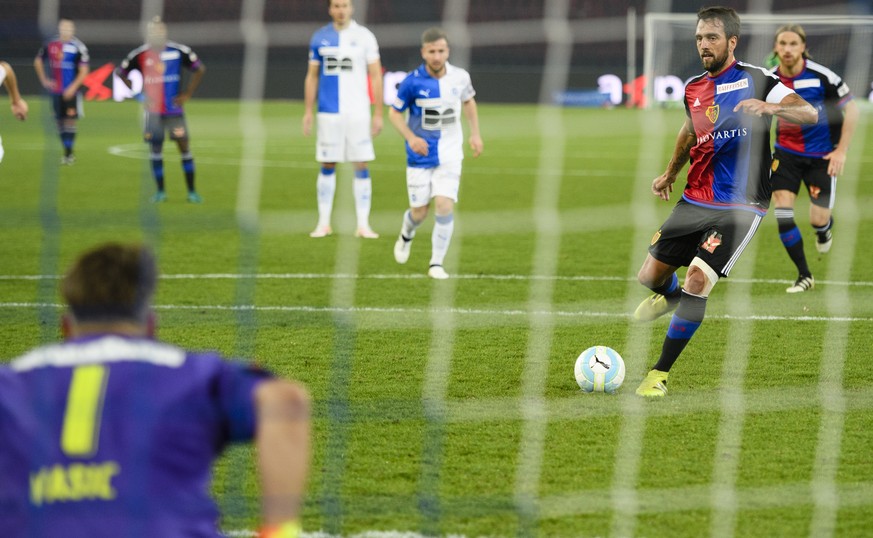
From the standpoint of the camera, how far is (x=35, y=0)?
3034cm

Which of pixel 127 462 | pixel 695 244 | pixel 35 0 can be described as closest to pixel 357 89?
pixel 695 244

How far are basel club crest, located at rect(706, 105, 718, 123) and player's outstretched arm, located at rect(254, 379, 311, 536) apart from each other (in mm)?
3981

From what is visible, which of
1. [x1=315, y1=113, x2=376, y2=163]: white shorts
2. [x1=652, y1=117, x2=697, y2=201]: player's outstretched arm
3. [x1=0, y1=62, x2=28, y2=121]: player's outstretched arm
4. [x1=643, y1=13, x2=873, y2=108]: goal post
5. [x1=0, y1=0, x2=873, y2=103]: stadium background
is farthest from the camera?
[x1=0, y1=0, x2=873, y2=103]: stadium background

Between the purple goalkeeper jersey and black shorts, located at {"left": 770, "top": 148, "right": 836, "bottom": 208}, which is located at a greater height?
black shorts, located at {"left": 770, "top": 148, "right": 836, "bottom": 208}

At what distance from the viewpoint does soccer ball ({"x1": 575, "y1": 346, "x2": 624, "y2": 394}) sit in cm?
555

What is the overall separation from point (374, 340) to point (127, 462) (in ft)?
15.0

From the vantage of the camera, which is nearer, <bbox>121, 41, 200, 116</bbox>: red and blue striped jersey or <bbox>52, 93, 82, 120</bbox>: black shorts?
<bbox>121, 41, 200, 116</bbox>: red and blue striped jersey

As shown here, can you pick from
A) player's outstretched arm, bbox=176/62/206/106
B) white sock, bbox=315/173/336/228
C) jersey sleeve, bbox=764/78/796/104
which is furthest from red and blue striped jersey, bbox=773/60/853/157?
player's outstretched arm, bbox=176/62/206/106

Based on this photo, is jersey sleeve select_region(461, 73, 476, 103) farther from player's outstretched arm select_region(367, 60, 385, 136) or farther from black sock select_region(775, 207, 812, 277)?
black sock select_region(775, 207, 812, 277)

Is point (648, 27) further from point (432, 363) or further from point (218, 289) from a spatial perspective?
point (432, 363)

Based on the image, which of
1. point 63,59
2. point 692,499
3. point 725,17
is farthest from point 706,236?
point 63,59

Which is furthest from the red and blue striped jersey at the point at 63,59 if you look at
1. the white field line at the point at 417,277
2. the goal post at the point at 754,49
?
the goal post at the point at 754,49

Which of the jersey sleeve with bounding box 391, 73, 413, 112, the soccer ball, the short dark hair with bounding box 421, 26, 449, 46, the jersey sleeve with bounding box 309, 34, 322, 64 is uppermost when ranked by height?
the short dark hair with bounding box 421, 26, 449, 46

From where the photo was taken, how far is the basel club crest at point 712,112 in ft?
18.7
